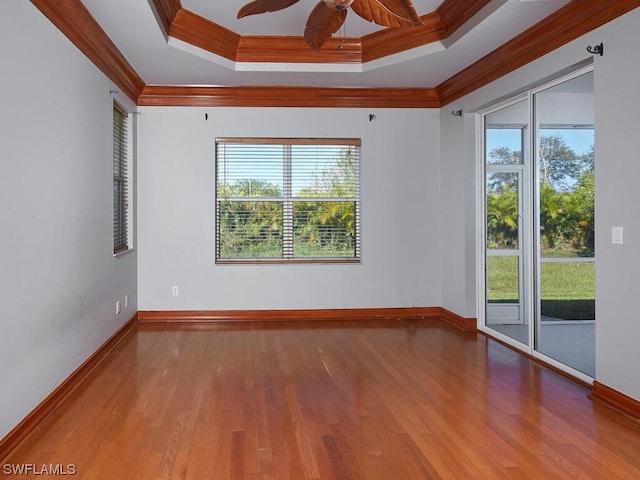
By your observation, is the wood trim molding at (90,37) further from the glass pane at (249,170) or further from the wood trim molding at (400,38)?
the wood trim molding at (400,38)

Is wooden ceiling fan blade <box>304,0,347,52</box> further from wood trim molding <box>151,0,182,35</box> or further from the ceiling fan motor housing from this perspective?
wood trim molding <box>151,0,182,35</box>

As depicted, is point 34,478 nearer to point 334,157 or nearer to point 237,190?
point 237,190

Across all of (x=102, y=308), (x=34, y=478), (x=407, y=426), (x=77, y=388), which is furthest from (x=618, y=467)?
(x=102, y=308)

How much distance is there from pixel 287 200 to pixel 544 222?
2.93 metres

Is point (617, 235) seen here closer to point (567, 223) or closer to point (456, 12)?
point (567, 223)

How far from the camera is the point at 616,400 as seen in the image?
10.9 ft

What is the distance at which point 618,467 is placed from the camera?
2.55m

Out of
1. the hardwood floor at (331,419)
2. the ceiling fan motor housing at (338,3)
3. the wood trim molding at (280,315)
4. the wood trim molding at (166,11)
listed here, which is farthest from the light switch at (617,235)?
the wood trim molding at (166,11)

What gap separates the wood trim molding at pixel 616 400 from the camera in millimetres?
3156

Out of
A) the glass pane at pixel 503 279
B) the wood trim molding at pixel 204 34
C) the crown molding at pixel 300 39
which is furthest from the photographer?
the glass pane at pixel 503 279

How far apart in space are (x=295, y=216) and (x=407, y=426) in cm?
360
